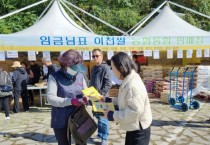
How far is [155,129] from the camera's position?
23.9 ft

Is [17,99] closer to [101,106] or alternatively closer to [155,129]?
[155,129]

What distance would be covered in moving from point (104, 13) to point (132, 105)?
1579 cm

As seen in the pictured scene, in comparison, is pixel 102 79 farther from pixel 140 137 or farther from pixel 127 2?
pixel 127 2

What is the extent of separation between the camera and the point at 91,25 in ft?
58.0

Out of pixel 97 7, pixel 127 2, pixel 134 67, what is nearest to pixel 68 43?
pixel 134 67

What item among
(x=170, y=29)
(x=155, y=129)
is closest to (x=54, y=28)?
(x=170, y=29)

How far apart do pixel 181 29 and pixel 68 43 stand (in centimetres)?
475

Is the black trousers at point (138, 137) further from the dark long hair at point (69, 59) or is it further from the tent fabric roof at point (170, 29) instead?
the tent fabric roof at point (170, 29)

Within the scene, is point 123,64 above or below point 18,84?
above

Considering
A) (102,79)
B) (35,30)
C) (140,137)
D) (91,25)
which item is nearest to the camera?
(140,137)

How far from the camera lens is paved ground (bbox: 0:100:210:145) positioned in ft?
21.2

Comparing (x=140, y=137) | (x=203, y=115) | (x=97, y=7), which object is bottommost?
(x=203, y=115)

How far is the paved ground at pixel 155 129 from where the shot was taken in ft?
21.2

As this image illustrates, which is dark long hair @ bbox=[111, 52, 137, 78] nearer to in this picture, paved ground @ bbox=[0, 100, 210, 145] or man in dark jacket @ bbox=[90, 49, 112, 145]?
man in dark jacket @ bbox=[90, 49, 112, 145]
